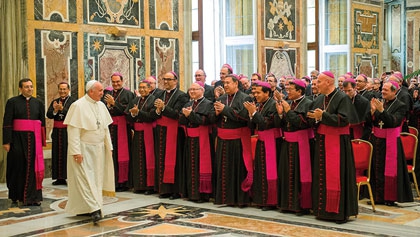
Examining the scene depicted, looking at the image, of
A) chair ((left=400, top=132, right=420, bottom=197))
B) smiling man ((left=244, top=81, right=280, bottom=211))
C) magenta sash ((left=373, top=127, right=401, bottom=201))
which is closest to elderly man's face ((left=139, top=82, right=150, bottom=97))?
smiling man ((left=244, top=81, right=280, bottom=211))

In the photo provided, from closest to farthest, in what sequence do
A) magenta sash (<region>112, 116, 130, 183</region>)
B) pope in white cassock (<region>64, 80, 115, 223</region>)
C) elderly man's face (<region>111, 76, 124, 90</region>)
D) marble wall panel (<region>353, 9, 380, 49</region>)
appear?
pope in white cassock (<region>64, 80, 115, 223</region>) < magenta sash (<region>112, 116, 130, 183</region>) < elderly man's face (<region>111, 76, 124, 90</region>) < marble wall panel (<region>353, 9, 380, 49</region>)

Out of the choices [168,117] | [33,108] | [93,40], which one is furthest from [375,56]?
[33,108]

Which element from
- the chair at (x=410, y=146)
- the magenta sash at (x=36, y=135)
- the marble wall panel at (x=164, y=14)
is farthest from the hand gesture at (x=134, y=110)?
the chair at (x=410, y=146)

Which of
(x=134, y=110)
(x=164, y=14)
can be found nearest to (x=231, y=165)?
(x=134, y=110)

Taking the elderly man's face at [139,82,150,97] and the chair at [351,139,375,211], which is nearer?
the chair at [351,139,375,211]

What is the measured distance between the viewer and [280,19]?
52.6 ft

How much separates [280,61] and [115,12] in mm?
5113

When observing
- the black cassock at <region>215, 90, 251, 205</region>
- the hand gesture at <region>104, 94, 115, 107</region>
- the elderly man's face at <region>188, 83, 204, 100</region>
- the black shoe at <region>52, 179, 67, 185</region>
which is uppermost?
the elderly man's face at <region>188, 83, 204, 100</region>

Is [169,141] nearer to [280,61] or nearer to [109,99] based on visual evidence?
[109,99]

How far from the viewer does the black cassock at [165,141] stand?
31.0 feet

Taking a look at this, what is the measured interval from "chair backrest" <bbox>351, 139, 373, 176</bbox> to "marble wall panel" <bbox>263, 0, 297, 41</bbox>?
786 cm

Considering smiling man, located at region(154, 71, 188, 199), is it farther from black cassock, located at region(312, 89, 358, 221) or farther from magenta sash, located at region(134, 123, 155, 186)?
black cassock, located at region(312, 89, 358, 221)

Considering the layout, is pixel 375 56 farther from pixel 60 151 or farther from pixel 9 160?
pixel 9 160

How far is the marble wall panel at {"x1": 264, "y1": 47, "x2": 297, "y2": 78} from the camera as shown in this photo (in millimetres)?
15622
